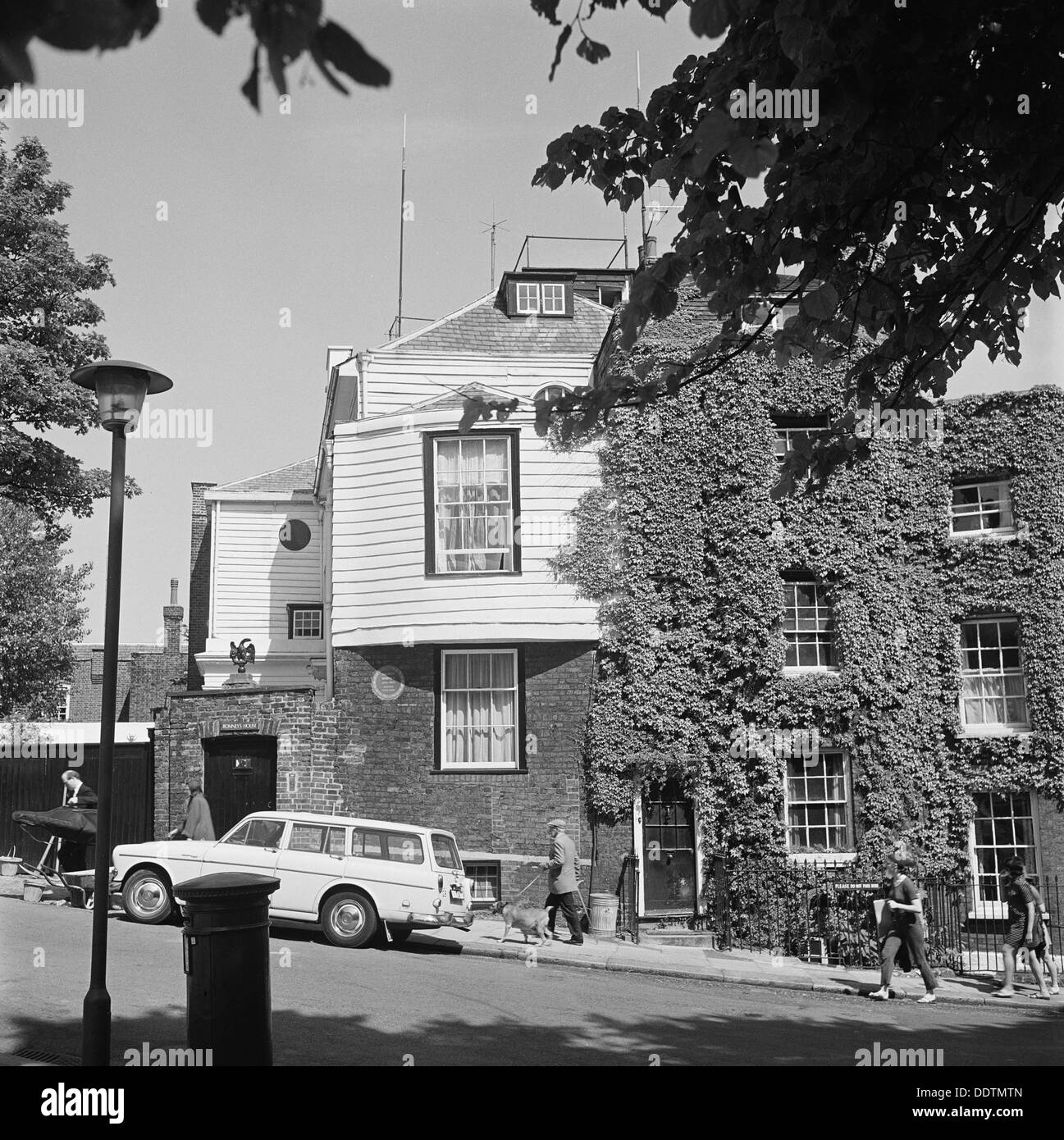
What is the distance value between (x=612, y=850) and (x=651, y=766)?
1461 millimetres

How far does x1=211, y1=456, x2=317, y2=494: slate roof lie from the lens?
32.0 meters

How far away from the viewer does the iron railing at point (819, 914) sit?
61.2 ft

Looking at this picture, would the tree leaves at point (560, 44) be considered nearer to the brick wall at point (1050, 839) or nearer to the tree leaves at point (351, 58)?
the tree leaves at point (351, 58)

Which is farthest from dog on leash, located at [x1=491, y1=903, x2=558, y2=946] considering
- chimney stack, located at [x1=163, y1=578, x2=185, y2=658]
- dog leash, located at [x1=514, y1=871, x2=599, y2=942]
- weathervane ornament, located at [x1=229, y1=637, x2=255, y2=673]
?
chimney stack, located at [x1=163, y1=578, x2=185, y2=658]

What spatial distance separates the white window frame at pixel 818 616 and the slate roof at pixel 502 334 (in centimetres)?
655

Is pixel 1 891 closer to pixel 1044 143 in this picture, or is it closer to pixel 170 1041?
pixel 170 1041

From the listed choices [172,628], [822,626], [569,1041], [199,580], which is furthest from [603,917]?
[172,628]

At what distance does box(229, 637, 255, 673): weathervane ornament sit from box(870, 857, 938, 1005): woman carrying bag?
15.9 m

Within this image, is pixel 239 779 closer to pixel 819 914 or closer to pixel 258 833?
pixel 258 833

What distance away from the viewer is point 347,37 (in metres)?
2.52

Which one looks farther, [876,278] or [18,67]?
[876,278]

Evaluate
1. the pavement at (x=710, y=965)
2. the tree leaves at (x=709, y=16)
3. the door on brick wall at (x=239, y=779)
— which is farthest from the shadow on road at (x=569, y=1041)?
Result: the door on brick wall at (x=239, y=779)

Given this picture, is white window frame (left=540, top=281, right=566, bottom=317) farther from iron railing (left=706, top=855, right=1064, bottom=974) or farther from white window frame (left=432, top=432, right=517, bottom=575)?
iron railing (left=706, top=855, right=1064, bottom=974)
